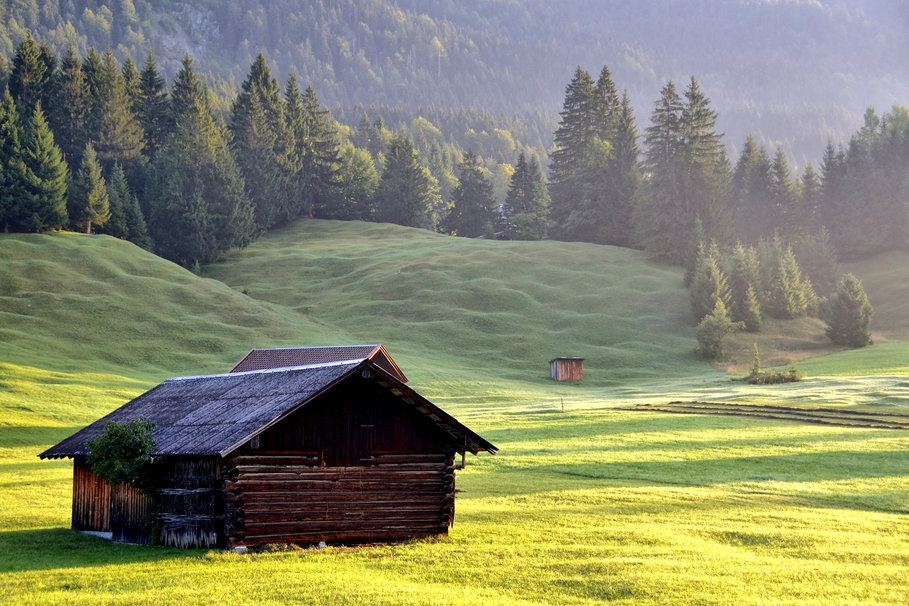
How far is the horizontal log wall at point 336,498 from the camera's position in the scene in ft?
86.5

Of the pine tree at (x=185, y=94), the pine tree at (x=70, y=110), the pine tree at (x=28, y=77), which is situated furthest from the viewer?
the pine tree at (x=185, y=94)

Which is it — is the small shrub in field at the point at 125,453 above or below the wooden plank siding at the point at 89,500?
above

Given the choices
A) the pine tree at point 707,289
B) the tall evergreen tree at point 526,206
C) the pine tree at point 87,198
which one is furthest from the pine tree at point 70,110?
the pine tree at point 707,289

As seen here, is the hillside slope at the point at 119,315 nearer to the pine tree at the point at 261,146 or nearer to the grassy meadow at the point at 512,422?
the grassy meadow at the point at 512,422

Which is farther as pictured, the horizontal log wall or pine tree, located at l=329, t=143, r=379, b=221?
pine tree, located at l=329, t=143, r=379, b=221

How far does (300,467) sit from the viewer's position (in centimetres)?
2733

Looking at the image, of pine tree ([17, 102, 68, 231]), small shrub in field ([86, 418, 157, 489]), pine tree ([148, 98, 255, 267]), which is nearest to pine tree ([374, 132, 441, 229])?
pine tree ([148, 98, 255, 267])

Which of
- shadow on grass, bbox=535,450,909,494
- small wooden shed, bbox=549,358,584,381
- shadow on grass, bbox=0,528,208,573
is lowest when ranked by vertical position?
shadow on grass, bbox=0,528,208,573

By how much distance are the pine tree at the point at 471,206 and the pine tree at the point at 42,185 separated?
245 feet

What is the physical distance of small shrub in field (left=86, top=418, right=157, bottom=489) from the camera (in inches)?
1081

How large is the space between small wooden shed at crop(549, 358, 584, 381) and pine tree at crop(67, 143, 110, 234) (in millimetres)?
53386

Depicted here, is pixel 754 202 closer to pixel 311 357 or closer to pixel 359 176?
pixel 359 176

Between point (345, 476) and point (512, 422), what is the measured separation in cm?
2681

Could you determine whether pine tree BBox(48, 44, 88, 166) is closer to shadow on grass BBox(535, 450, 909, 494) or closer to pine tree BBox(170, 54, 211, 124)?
pine tree BBox(170, 54, 211, 124)
